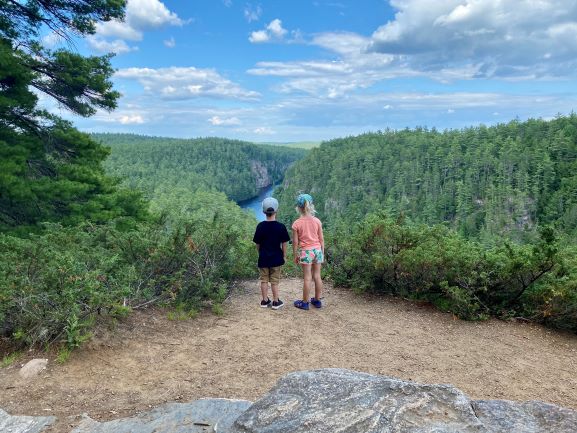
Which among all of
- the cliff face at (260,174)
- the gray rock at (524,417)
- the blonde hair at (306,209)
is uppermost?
the blonde hair at (306,209)

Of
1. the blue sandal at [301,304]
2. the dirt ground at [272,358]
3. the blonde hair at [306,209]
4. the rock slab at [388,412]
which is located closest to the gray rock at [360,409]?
the rock slab at [388,412]

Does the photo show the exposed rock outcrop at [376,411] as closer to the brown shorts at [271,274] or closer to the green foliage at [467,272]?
the brown shorts at [271,274]

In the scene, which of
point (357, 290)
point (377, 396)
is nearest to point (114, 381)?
point (377, 396)

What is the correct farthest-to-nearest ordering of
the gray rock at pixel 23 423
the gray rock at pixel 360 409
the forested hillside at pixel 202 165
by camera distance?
1. the forested hillside at pixel 202 165
2. the gray rock at pixel 23 423
3. the gray rock at pixel 360 409

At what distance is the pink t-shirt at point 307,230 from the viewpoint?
19.3 feet

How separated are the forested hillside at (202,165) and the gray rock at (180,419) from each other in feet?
286

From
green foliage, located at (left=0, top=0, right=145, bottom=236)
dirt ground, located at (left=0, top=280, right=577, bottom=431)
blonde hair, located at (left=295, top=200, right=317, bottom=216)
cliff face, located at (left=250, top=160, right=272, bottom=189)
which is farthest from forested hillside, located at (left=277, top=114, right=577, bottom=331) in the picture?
cliff face, located at (left=250, top=160, right=272, bottom=189)

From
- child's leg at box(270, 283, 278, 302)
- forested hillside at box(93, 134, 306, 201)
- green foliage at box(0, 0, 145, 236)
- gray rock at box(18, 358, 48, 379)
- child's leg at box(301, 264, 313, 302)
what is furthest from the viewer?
forested hillside at box(93, 134, 306, 201)

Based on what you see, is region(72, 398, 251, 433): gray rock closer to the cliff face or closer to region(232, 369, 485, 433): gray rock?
region(232, 369, 485, 433): gray rock

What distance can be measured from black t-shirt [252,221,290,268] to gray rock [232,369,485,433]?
3049 mm

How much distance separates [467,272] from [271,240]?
2.78 meters

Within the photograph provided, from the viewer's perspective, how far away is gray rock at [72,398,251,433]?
3100mm

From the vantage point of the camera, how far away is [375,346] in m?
5.07

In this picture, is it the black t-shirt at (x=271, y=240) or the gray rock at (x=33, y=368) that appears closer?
the gray rock at (x=33, y=368)
